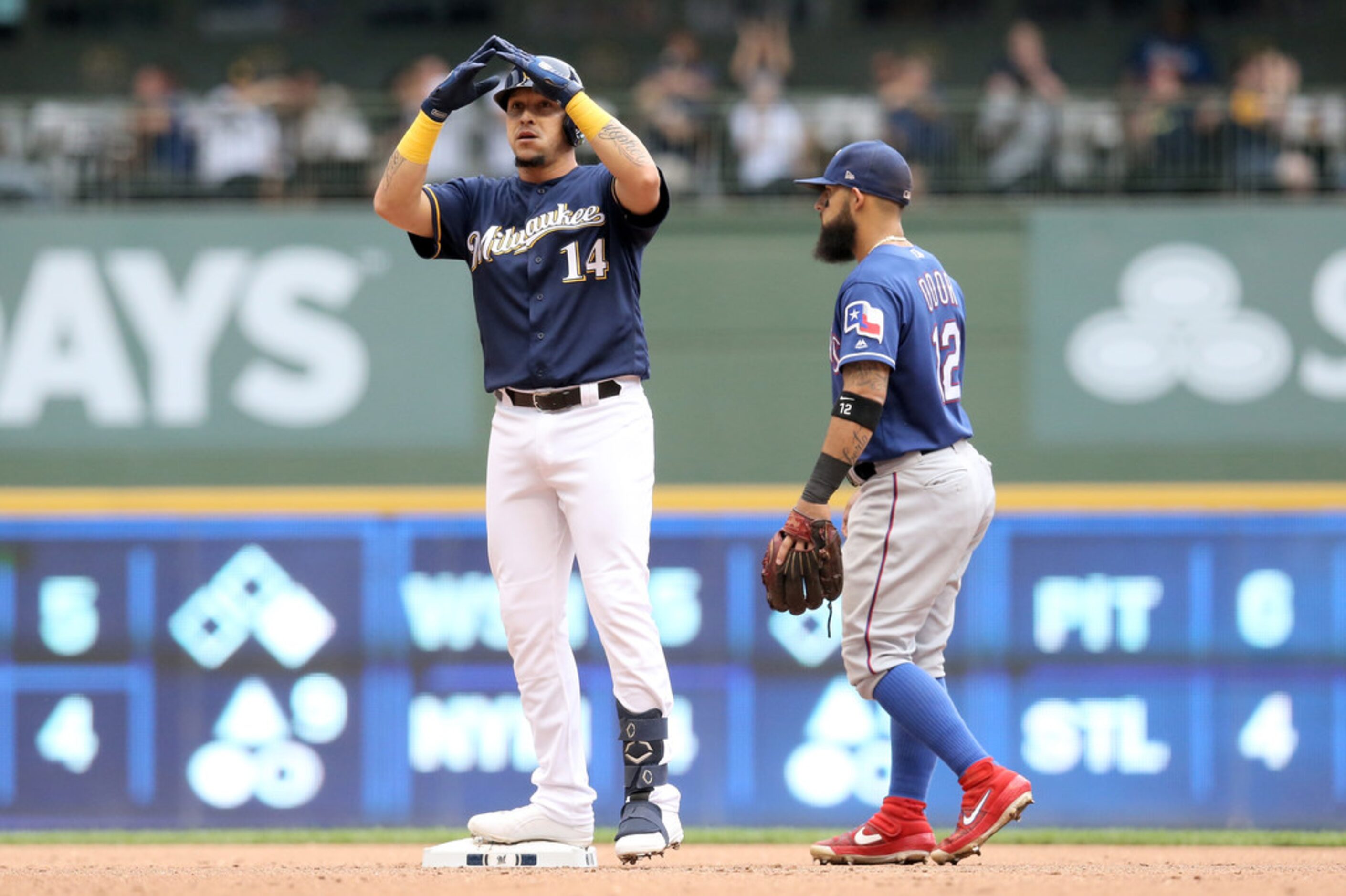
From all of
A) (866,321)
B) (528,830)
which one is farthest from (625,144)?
(528,830)

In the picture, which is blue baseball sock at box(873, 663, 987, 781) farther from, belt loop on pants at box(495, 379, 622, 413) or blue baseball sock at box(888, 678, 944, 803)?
belt loop on pants at box(495, 379, 622, 413)

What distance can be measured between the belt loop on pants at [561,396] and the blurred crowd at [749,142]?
20.7 ft

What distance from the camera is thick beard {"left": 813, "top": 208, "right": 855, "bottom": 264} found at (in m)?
4.80

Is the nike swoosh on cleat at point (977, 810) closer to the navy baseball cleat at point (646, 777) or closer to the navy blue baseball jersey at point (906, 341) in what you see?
the navy baseball cleat at point (646, 777)

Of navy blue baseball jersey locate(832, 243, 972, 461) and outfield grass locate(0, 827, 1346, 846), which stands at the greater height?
navy blue baseball jersey locate(832, 243, 972, 461)

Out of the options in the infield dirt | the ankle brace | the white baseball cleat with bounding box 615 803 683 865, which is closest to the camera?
the infield dirt

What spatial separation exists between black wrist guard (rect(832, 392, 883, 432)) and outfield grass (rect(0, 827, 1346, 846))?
102 inches

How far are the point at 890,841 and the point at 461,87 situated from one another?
88.9 inches

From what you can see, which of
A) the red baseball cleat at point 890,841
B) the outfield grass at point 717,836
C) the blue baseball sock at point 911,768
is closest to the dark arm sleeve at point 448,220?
the blue baseball sock at point 911,768

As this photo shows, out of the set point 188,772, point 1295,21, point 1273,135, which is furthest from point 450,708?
point 1295,21

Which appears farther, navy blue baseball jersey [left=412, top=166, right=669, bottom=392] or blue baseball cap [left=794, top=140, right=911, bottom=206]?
blue baseball cap [left=794, top=140, right=911, bottom=206]

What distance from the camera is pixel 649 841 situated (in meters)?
4.31

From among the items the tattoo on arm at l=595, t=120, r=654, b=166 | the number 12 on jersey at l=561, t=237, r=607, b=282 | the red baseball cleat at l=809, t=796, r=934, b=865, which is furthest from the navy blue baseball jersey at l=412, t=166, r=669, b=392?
the red baseball cleat at l=809, t=796, r=934, b=865

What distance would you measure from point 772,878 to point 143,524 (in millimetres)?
3746
